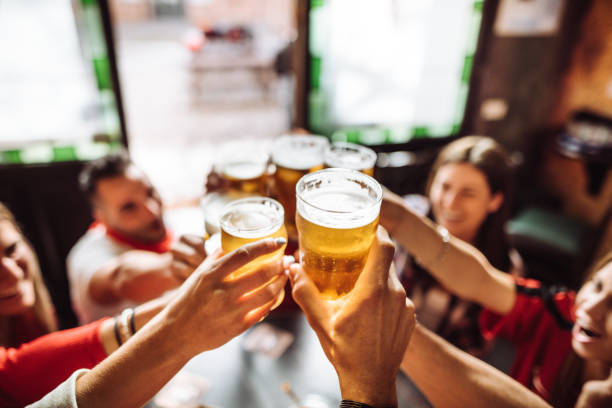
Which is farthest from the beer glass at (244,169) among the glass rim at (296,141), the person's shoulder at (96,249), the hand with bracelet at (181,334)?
the person's shoulder at (96,249)

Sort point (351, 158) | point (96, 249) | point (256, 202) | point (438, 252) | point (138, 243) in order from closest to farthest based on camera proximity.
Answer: point (256, 202) → point (351, 158) → point (438, 252) → point (96, 249) → point (138, 243)

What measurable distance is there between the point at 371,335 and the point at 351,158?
604 mm

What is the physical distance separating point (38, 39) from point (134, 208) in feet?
5.31

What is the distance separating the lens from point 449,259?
1.56 meters

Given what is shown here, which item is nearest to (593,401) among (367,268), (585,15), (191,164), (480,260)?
(480,260)

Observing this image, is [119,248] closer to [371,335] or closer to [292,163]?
[292,163]

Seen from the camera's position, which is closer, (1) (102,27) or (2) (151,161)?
(1) (102,27)

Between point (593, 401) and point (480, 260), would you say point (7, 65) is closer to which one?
point (480, 260)

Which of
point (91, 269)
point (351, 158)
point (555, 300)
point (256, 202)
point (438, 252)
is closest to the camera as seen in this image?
point (256, 202)

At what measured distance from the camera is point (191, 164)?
6035 millimetres

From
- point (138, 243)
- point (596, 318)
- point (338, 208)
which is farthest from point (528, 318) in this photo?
point (138, 243)

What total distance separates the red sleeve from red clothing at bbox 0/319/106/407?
5.60 ft

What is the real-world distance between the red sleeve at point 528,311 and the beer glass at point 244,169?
1305 millimetres

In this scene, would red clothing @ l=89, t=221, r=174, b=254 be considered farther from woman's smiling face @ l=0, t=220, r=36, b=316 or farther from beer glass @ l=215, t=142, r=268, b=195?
beer glass @ l=215, t=142, r=268, b=195
